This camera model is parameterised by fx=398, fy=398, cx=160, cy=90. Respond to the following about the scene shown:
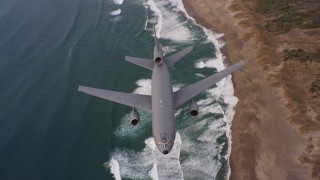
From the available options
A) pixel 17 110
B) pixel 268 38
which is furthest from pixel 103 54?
pixel 268 38

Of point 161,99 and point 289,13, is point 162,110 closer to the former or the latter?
point 161,99

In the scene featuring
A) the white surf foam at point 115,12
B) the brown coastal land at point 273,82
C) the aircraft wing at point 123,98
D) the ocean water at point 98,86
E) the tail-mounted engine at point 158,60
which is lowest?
the white surf foam at point 115,12

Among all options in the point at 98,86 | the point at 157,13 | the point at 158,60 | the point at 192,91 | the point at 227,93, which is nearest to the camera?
the point at 192,91

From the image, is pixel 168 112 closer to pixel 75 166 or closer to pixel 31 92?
pixel 75 166

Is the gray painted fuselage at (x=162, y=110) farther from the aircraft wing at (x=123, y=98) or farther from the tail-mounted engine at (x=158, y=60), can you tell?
the aircraft wing at (x=123, y=98)

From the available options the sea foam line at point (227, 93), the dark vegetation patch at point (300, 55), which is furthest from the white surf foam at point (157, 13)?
the dark vegetation patch at point (300, 55)

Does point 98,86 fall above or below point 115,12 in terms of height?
above

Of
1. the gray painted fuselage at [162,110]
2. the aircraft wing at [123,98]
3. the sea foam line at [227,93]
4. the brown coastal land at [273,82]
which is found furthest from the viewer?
the sea foam line at [227,93]

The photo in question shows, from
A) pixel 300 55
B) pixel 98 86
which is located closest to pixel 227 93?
pixel 300 55
